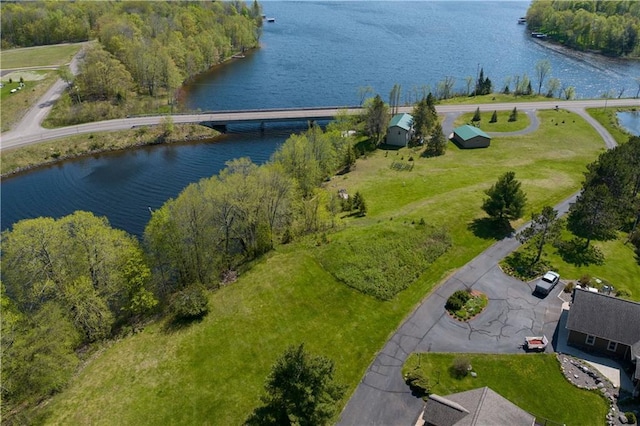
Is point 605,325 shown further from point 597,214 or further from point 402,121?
point 402,121

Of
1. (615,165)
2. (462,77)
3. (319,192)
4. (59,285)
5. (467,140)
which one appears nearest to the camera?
(59,285)

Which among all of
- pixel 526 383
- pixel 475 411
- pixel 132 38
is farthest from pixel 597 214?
pixel 132 38

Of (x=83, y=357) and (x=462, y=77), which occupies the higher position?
(x=462, y=77)

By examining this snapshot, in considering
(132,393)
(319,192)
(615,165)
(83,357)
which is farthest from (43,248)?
(615,165)

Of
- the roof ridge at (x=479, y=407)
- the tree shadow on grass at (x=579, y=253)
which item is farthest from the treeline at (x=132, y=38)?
the roof ridge at (x=479, y=407)

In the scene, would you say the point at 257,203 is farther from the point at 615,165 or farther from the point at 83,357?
the point at 615,165

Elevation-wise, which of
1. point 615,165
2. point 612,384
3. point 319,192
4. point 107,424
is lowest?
point 107,424
